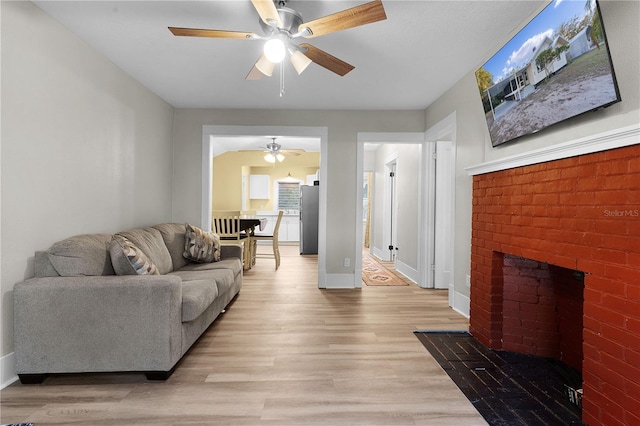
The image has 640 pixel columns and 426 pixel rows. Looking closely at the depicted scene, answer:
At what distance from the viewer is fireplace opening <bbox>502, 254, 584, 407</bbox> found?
89.7 inches

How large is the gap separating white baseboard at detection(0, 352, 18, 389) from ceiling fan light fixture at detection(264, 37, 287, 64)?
96.5 inches

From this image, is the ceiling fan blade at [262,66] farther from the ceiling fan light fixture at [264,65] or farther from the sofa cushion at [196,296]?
the sofa cushion at [196,296]

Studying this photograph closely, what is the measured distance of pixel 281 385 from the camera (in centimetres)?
200

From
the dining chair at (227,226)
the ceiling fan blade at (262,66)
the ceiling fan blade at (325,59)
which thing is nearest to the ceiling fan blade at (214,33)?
the ceiling fan blade at (262,66)

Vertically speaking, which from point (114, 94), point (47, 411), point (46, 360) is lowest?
point (47, 411)

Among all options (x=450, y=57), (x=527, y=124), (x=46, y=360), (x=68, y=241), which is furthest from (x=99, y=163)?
(x=527, y=124)

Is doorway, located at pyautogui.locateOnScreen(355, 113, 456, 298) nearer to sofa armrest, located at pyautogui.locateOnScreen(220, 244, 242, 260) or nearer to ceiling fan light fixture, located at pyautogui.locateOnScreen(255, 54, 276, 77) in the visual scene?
sofa armrest, located at pyautogui.locateOnScreen(220, 244, 242, 260)

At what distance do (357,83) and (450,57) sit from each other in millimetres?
968

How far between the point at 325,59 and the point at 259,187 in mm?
7449

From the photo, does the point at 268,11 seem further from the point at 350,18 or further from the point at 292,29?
the point at 350,18

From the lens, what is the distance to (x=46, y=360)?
1952mm

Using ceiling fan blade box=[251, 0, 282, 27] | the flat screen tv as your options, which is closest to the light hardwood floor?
the flat screen tv

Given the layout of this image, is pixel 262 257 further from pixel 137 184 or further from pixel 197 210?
pixel 137 184

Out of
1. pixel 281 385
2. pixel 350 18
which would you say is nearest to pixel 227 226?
pixel 281 385
